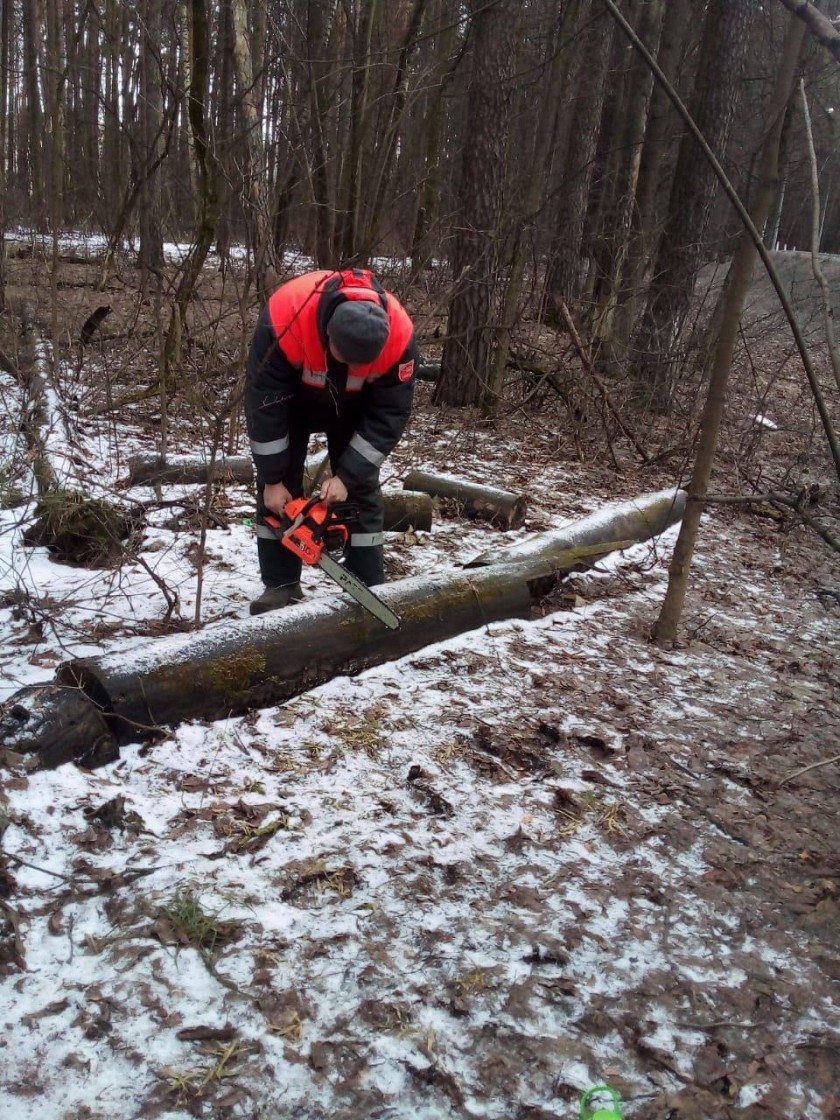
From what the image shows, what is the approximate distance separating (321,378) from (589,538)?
7.21 feet

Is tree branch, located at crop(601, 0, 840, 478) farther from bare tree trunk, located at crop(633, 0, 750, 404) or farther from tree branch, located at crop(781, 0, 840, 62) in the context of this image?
bare tree trunk, located at crop(633, 0, 750, 404)

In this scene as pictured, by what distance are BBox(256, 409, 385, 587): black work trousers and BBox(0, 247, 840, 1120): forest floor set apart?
1.03 feet

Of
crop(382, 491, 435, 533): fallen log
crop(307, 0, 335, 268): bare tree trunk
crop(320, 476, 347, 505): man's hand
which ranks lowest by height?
crop(382, 491, 435, 533): fallen log

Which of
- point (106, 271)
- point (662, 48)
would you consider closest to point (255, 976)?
point (106, 271)

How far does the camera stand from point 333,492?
3.42 metres

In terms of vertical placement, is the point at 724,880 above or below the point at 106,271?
below

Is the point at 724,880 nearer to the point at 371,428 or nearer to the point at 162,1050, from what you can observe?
the point at 162,1050

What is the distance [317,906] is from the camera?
229 centimetres

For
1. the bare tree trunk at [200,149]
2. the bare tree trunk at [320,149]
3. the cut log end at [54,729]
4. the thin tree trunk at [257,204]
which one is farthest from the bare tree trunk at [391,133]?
the cut log end at [54,729]

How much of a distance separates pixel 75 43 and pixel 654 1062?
720 cm

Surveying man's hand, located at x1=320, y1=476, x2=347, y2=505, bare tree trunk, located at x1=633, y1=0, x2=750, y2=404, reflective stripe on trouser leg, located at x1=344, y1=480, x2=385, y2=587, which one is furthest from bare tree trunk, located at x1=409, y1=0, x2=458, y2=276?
bare tree trunk, located at x1=633, y1=0, x2=750, y2=404

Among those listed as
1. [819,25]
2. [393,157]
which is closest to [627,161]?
[393,157]

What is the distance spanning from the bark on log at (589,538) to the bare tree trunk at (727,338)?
69 centimetres

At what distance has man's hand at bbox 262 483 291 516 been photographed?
11.5ft
